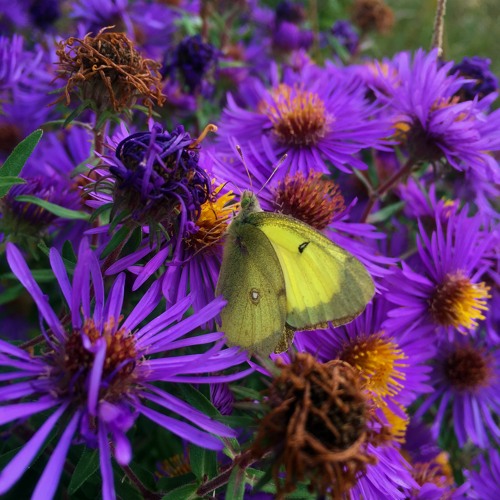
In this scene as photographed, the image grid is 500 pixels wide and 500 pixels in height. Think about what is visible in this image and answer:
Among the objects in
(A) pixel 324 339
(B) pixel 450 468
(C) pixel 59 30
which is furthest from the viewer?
(C) pixel 59 30

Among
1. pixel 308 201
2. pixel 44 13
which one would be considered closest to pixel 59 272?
pixel 308 201

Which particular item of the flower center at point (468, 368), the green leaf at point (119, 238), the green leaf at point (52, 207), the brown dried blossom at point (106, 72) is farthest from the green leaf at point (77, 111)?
the flower center at point (468, 368)

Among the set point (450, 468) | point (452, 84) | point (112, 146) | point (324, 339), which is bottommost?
point (450, 468)

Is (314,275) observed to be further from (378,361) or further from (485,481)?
(485,481)

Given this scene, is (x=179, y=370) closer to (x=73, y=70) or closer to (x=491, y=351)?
(x=73, y=70)

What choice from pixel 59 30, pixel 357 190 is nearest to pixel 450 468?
pixel 357 190
